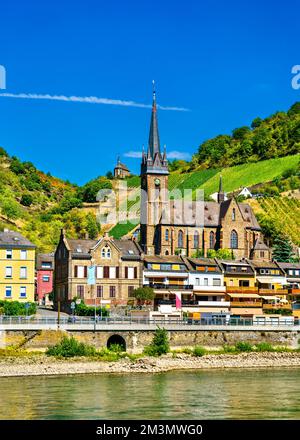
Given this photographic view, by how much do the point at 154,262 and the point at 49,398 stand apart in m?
42.6

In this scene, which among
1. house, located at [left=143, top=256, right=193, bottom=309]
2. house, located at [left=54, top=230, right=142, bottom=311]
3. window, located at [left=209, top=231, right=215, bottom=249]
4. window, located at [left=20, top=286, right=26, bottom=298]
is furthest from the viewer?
window, located at [left=209, top=231, right=215, bottom=249]

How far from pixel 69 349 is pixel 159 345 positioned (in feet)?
27.5

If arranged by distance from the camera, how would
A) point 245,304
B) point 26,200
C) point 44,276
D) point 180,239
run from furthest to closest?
point 26,200, point 180,239, point 44,276, point 245,304

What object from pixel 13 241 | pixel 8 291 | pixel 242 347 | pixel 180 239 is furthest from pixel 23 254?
pixel 180 239

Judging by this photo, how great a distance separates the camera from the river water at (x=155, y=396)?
42094 millimetres

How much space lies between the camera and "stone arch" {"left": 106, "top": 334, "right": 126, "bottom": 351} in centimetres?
6894

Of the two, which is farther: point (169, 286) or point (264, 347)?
point (169, 286)

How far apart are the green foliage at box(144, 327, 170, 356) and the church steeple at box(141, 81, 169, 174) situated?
59315 millimetres

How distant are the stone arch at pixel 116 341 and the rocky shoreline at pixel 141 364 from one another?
3248mm

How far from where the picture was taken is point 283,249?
120500 mm

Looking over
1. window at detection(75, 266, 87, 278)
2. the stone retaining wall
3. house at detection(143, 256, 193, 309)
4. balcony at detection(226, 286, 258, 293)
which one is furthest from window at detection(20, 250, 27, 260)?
balcony at detection(226, 286, 258, 293)

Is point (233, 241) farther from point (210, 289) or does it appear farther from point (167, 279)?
point (167, 279)

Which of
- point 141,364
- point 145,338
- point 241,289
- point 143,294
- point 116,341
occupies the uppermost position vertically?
point 241,289

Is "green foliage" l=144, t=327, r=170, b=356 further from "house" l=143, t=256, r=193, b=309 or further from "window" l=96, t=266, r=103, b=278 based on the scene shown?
"window" l=96, t=266, r=103, b=278
